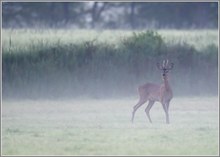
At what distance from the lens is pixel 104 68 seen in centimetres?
2694

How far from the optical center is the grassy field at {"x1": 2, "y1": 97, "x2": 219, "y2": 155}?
47.4 feet

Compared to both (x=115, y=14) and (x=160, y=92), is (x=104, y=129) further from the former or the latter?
(x=115, y=14)

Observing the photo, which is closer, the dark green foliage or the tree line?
the dark green foliage

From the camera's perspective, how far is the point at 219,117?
19484 millimetres

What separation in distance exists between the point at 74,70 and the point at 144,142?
39.1 ft

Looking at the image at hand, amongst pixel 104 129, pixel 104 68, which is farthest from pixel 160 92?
pixel 104 68

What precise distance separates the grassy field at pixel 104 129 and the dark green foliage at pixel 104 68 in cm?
183

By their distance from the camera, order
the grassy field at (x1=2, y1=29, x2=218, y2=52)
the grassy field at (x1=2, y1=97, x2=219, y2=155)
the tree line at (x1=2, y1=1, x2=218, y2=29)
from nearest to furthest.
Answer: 1. the grassy field at (x1=2, y1=97, x2=219, y2=155)
2. the grassy field at (x1=2, y1=29, x2=218, y2=52)
3. the tree line at (x1=2, y1=1, x2=218, y2=29)

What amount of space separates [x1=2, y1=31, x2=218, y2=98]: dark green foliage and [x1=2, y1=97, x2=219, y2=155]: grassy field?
1.83 m

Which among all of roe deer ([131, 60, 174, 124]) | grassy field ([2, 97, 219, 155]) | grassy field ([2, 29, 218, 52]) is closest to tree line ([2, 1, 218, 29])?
grassy field ([2, 29, 218, 52])

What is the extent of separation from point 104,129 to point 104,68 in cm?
996

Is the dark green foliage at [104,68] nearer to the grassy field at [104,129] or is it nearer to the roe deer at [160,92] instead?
the grassy field at [104,129]

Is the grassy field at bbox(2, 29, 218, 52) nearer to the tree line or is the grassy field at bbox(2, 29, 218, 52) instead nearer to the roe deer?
the roe deer

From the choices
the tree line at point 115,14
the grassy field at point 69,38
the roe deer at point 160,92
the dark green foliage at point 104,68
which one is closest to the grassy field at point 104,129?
the roe deer at point 160,92
